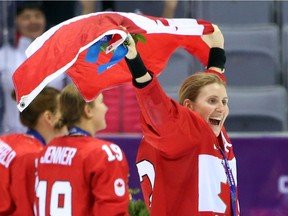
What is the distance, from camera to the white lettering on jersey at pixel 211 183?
4.01 meters

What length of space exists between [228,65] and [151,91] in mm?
4124

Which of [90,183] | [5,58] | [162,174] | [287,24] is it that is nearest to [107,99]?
[5,58]

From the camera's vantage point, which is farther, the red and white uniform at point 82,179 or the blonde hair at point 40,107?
the blonde hair at point 40,107

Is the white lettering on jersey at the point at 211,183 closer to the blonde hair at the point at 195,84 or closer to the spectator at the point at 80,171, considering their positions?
the blonde hair at the point at 195,84

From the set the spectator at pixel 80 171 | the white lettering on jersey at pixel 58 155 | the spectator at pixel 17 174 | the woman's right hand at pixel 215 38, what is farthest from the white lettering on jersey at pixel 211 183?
the spectator at pixel 17 174

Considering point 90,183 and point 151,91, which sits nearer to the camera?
point 151,91

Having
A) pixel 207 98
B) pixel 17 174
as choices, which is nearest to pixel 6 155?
pixel 17 174

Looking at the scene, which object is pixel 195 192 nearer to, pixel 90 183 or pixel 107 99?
pixel 90 183

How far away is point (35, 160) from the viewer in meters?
5.28

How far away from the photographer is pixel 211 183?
159 inches

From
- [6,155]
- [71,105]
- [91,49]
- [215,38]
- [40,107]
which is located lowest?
[6,155]

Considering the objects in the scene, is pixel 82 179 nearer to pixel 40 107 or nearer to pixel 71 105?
pixel 71 105

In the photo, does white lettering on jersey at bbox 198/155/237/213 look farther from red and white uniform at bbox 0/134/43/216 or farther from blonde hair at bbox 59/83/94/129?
red and white uniform at bbox 0/134/43/216

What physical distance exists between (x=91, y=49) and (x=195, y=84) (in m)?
0.65
